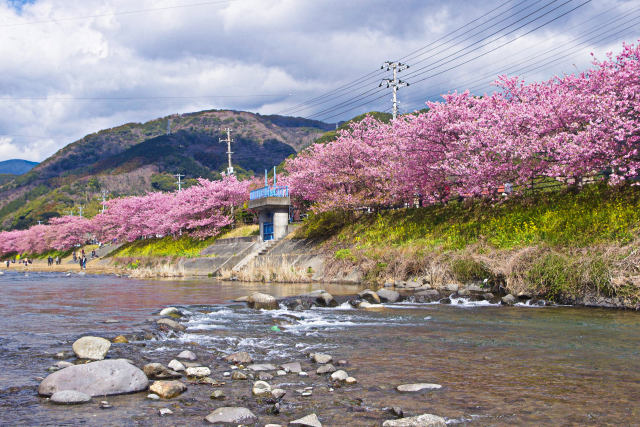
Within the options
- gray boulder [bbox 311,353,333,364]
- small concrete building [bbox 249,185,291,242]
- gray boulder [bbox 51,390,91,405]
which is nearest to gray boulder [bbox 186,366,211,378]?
gray boulder [bbox 51,390,91,405]

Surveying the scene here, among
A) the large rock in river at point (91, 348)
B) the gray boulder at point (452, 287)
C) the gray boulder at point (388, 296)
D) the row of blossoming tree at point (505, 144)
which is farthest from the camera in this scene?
the row of blossoming tree at point (505, 144)

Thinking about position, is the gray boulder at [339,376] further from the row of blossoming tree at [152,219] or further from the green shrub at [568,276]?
the row of blossoming tree at [152,219]

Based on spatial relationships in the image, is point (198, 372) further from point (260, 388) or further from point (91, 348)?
point (91, 348)

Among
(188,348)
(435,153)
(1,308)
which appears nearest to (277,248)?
(435,153)

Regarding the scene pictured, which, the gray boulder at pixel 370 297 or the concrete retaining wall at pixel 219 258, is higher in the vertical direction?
the concrete retaining wall at pixel 219 258

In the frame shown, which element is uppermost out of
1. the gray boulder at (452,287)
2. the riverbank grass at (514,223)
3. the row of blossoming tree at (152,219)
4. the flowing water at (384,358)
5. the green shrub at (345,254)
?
the row of blossoming tree at (152,219)

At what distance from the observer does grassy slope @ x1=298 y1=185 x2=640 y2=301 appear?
1495cm

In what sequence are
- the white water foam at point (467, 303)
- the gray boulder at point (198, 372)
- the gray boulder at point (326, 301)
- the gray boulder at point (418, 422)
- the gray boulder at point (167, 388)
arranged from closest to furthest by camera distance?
the gray boulder at point (418, 422)
the gray boulder at point (167, 388)
the gray boulder at point (198, 372)
the white water foam at point (467, 303)
the gray boulder at point (326, 301)

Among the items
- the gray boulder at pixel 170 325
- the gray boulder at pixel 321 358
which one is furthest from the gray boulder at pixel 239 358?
the gray boulder at pixel 170 325

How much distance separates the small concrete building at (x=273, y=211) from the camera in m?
44.5

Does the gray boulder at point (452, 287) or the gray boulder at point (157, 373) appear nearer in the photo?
the gray boulder at point (157, 373)

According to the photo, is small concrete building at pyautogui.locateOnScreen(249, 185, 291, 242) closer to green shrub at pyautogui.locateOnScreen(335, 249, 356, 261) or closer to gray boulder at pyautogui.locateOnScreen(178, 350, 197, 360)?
green shrub at pyautogui.locateOnScreen(335, 249, 356, 261)

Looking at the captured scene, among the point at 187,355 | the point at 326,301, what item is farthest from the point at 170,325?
the point at 326,301

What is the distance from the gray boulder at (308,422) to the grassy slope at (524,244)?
11.9 m
